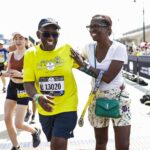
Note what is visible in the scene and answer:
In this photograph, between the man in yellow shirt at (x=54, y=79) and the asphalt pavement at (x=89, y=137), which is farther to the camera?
the asphalt pavement at (x=89, y=137)

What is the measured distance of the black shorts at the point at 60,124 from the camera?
12.5 feet

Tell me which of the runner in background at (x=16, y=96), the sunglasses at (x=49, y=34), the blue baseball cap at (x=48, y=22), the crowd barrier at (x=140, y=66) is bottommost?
the crowd barrier at (x=140, y=66)

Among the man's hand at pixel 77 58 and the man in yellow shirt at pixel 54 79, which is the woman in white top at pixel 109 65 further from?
the man in yellow shirt at pixel 54 79

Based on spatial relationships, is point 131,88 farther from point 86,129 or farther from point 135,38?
point 135,38

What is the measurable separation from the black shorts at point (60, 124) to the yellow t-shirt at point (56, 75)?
5cm

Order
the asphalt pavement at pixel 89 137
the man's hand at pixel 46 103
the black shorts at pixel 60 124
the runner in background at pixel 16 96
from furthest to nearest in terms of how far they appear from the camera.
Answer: the asphalt pavement at pixel 89 137
the runner in background at pixel 16 96
the black shorts at pixel 60 124
the man's hand at pixel 46 103

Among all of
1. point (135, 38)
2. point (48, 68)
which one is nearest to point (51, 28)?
point (48, 68)

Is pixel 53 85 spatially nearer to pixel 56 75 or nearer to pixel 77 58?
pixel 56 75

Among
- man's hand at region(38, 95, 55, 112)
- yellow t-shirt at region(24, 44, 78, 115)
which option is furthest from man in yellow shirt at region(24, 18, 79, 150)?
man's hand at region(38, 95, 55, 112)

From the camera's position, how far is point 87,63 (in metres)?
3.89

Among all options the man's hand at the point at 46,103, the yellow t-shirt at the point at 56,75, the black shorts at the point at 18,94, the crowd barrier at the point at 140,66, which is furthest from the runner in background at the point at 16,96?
the crowd barrier at the point at 140,66

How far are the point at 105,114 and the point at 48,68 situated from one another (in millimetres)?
677

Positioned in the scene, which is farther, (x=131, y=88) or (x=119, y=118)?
(x=131, y=88)

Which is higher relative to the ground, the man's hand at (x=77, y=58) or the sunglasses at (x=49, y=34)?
the sunglasses at (x=49, y=34)
